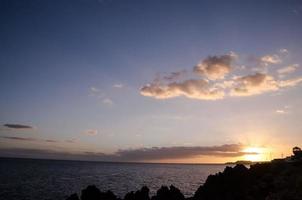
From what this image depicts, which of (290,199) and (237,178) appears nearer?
(290,199)

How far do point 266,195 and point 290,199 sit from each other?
561cm

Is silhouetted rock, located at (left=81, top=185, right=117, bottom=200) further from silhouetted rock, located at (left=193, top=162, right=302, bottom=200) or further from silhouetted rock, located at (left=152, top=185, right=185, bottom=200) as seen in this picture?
silhouetted rock, located at (left=193, top=162, right=302, bottom=200)

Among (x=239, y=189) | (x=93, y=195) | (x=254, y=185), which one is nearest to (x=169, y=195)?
(x=93, y=195)

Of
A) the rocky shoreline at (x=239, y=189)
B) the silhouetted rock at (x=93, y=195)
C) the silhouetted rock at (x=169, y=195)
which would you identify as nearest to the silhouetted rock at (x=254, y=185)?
the rocky shoreline at (x=239, y=189)

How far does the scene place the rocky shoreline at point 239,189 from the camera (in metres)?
39.9

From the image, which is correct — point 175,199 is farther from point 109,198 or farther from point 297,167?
point 297,167

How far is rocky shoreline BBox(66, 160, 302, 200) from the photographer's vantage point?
131 feet

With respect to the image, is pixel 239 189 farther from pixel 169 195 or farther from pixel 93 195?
pixel 93 195

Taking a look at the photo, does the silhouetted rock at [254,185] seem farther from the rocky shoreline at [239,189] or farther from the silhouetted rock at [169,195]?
the silhouetted rock at [169,195]

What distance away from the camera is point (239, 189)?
44.2 m

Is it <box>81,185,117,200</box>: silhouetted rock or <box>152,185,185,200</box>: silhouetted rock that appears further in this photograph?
<box>81,185,117,200</box>: silhouetted rock

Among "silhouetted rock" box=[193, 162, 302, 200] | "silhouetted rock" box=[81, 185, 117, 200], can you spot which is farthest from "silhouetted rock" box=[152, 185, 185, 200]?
"silhouetted rock" box=[81, 185, 117, 200]

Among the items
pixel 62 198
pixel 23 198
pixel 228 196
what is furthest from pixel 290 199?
pixel 23 198

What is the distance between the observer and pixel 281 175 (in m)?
47.6
